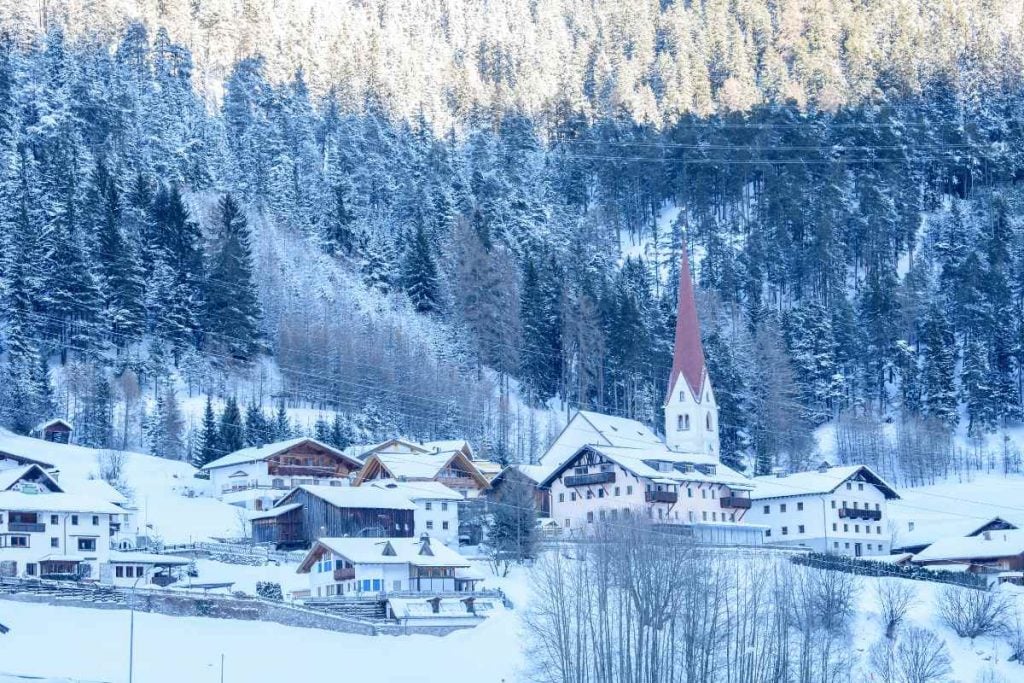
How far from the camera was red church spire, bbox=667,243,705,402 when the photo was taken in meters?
99.8

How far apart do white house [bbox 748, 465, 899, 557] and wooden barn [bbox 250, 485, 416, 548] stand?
21274 millimetres

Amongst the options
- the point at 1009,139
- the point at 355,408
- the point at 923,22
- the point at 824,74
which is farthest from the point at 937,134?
the point at 355,408

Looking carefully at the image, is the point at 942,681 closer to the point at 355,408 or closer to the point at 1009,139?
the point at 355,408

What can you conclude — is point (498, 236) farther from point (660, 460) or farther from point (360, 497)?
point (360, 497)

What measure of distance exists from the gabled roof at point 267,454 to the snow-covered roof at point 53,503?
16.4 meters

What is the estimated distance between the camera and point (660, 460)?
88.9m

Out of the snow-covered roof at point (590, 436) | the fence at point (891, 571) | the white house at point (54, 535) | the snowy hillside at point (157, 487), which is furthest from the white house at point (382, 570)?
the snow-covered roof at point (590, 436)

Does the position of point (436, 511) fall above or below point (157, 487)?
below

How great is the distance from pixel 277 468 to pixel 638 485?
20444mm

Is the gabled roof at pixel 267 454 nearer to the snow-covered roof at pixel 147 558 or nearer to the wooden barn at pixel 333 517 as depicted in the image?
the wooden barn at pixel 333 517

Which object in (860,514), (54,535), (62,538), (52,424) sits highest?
(52,424)

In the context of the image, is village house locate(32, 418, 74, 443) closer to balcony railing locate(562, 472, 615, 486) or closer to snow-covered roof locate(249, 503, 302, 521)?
snow-covered roof locate(249, 503, 302, 521)

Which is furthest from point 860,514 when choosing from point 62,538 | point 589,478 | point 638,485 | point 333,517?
point 62,538

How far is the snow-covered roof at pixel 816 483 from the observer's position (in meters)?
87.8
